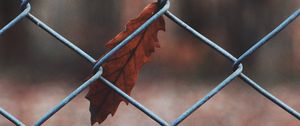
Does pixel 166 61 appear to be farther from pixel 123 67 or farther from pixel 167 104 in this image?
pixel 123 67

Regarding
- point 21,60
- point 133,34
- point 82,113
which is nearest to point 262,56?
point 82,113

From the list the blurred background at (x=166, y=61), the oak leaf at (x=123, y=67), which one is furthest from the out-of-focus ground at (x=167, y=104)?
the oak leaf at (x=123, y=67)

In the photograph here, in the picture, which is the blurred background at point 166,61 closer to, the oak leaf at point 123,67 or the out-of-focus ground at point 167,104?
the out-of-focus ground at point 167,104

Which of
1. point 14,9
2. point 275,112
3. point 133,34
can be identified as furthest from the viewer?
point 275,112

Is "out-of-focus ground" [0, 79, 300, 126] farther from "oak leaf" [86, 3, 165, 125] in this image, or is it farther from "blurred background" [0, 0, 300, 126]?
"oak leaf" [86, 3, 165, 125]

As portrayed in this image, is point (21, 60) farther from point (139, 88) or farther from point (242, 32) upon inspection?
point (242, 32)

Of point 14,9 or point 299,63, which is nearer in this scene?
point 14,9

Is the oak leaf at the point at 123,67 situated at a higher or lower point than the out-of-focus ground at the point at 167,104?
higher
